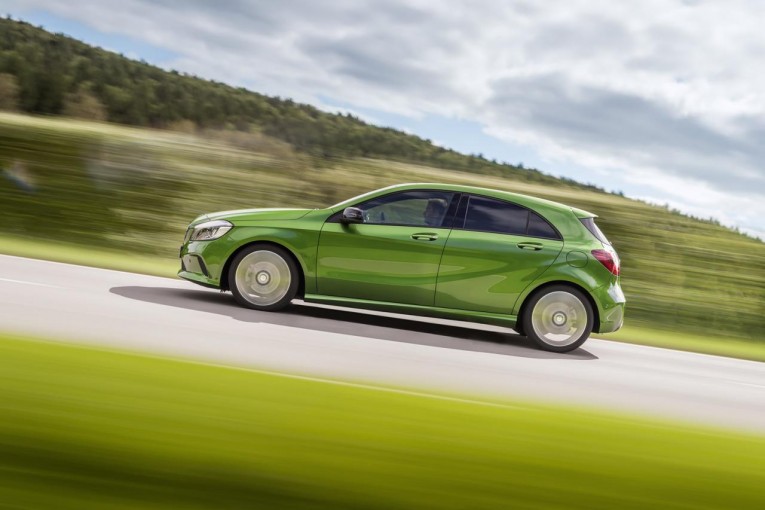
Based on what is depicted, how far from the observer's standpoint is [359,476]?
2645 millimetres

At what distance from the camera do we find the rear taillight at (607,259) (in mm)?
8312

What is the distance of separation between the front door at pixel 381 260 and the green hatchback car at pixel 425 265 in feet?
0.03

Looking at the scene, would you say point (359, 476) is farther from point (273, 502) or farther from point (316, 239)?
point (316, 239)

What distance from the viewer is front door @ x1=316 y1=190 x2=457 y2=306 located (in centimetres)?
812

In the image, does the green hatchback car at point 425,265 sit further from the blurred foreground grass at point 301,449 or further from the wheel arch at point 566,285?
the blurred foreground grass at point 301,449

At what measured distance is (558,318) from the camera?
828cm

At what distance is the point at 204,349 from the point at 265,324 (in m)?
1.58

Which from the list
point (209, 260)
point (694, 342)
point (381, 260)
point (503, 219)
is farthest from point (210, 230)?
point (694, 342)

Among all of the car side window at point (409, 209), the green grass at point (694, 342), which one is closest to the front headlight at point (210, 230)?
the car side window at point (409, 209)

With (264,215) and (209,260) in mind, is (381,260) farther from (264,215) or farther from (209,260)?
(209,260)

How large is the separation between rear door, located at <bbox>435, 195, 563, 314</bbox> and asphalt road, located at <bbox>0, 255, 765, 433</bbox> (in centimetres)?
46

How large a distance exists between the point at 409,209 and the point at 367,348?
191cm

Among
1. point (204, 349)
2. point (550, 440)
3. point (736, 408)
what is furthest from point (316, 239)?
point (550, 440)

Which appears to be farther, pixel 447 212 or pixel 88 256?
pixel 88 256
